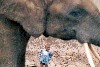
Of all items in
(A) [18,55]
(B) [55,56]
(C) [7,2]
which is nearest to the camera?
(C) [7,2]

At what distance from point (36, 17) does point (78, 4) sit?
0.26 m

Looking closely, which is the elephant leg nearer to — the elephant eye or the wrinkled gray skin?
the wrinkled gray skin

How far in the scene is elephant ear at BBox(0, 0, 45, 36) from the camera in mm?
3244

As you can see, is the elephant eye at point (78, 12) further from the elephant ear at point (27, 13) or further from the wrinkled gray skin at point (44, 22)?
the elephant ear at point (27, 13)

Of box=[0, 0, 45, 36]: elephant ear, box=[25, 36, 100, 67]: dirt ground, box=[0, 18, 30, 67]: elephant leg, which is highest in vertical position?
box=[25, 36, 100, 67]: dirt ground

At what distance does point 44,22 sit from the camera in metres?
3.33

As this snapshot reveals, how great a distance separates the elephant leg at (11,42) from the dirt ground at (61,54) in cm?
292

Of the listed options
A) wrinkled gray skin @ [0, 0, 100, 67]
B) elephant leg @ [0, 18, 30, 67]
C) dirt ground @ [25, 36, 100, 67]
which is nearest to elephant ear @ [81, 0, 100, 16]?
wrinkled gray skin @ [0, 0, 100, 67]

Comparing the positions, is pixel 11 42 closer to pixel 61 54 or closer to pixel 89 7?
pixel 89 7

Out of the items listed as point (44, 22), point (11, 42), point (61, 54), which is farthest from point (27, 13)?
point (61, 54)

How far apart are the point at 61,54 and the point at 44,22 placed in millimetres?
4048

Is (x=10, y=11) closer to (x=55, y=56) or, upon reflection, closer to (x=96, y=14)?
(x=96, y=14)

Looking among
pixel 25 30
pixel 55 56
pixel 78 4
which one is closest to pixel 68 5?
pixel 78 4

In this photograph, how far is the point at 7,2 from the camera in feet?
10.6
